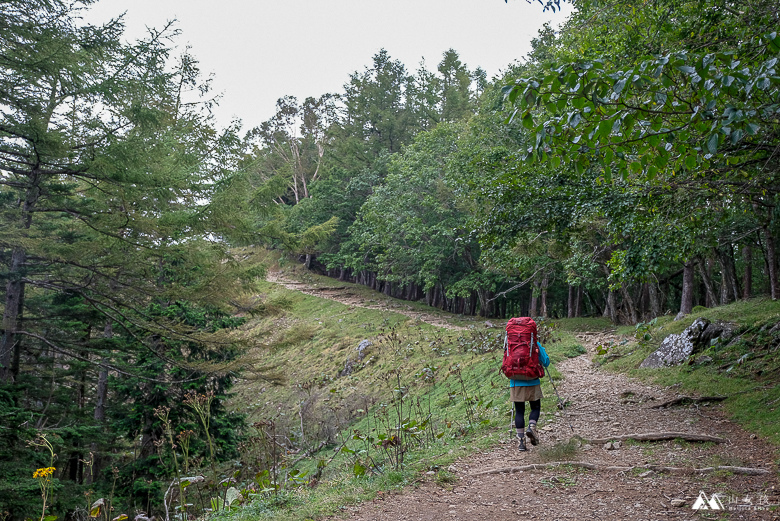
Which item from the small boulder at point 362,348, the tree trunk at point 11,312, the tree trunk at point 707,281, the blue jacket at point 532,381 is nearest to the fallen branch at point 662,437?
the blue jacket at point 532,381

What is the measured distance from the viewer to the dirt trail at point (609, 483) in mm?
3824

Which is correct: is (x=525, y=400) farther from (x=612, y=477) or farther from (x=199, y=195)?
(x=199, y=195)

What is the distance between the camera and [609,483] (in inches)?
174

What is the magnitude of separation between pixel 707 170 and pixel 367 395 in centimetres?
1130

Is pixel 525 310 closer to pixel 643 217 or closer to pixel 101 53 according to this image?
pixel 643 217

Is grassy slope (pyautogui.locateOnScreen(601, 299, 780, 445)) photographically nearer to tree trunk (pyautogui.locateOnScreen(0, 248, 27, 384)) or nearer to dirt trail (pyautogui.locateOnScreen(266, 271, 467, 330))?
dirt trail (pyautogui.locateOnScreen(266, 271, 467, 330))

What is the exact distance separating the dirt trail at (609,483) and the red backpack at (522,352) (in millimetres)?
862

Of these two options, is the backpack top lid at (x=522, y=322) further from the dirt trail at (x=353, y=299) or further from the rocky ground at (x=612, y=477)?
the dirt trail at (x=353, y=299)

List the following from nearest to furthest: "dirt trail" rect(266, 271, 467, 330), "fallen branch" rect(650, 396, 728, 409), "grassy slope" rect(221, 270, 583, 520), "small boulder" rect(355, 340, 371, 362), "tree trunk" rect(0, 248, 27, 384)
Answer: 1. "grassy slope" rect(221, 270, 583, 520)
2. "fallen branch" rect(650, 396, 728, 409)
3. "tree trunk" rect(0, 248, 27, 384)
4. "small boulder" rect(355, 340, 371, 362)
5. "dirt trail" rect(266, 271, 467, 330)

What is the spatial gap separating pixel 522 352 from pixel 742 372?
4.32 m

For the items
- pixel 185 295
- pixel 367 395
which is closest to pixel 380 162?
pixel 367 395

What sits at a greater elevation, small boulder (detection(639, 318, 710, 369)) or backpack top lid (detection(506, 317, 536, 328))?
backpack top lid (detection(506, 317, 536, 328))

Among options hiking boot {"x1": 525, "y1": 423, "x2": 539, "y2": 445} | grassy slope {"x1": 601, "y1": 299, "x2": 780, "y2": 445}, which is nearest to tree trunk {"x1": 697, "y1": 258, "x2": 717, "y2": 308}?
A: grassy slope {"x1": 601, "y1": 299, "x2": 780, "y2": 445}

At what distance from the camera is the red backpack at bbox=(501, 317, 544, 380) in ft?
18.6
